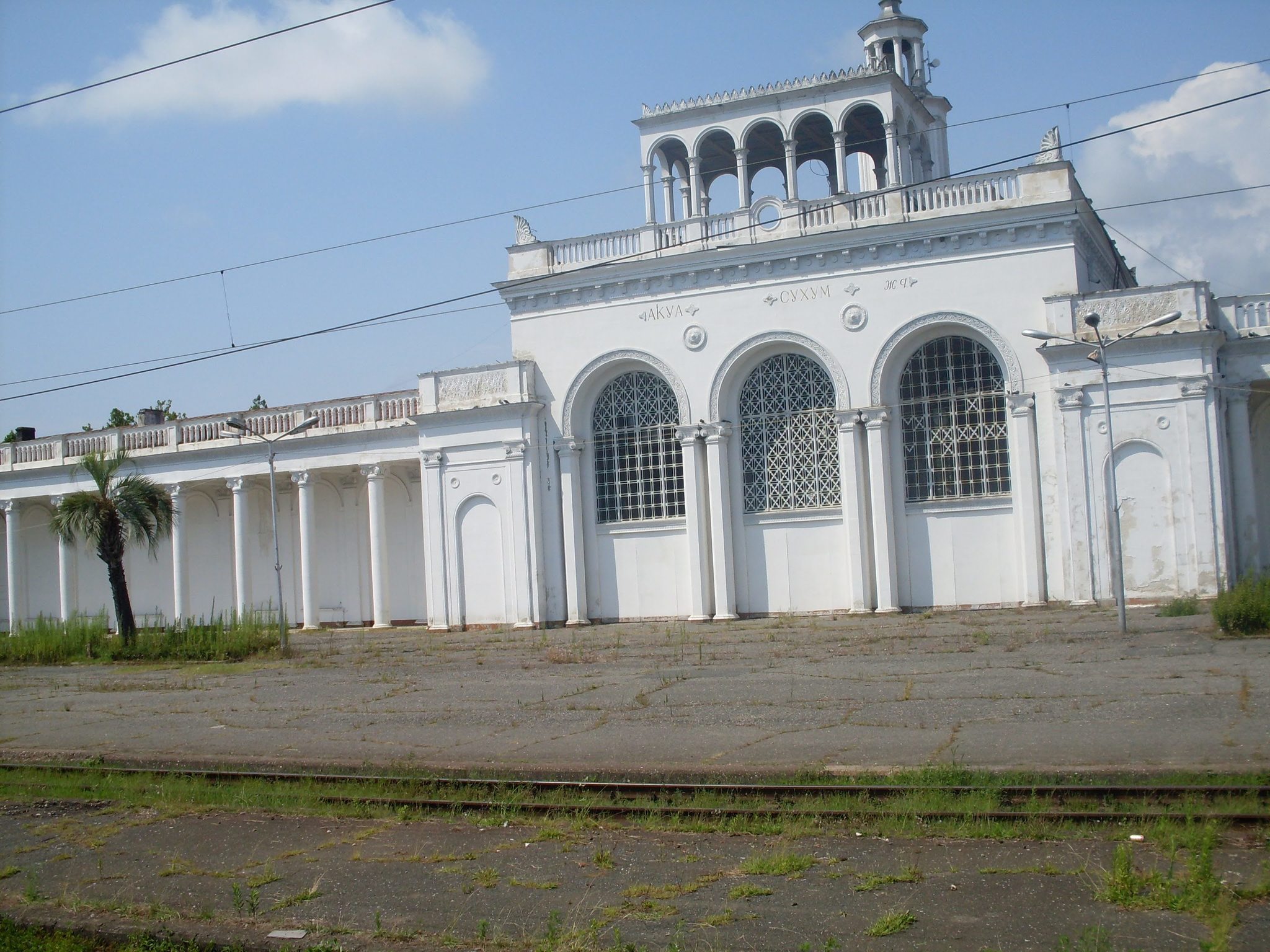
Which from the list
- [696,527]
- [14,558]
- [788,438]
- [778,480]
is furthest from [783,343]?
[14,558]

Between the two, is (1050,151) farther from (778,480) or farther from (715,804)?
(715,804)

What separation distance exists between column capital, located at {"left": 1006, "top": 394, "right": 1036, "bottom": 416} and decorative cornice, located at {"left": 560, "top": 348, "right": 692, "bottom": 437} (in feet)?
24.8

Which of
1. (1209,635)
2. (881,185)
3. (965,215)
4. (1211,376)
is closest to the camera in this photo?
(1209,635)

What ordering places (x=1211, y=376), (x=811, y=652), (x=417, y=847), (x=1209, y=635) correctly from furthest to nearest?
(x=1211, y=376) < (x=811, y=652) < (x=1209, y=635) < (x=417, y=847)

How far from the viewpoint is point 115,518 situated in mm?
26672

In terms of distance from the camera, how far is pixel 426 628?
105 ft

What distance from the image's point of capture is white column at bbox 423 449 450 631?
30.4 m

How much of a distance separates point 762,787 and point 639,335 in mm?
20490

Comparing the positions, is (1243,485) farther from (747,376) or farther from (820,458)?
(747,376)

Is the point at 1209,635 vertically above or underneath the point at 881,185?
underneath

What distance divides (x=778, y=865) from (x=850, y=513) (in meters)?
19.4

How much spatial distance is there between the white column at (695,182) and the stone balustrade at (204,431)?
933cm

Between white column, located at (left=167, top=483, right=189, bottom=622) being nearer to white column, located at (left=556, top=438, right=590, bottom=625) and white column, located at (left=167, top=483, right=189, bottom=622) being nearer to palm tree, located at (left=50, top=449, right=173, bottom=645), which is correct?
palm tree, located at (left=50, top=449, right=173, bottom=645)

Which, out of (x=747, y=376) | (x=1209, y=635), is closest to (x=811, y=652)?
(x=1209, y=635)
